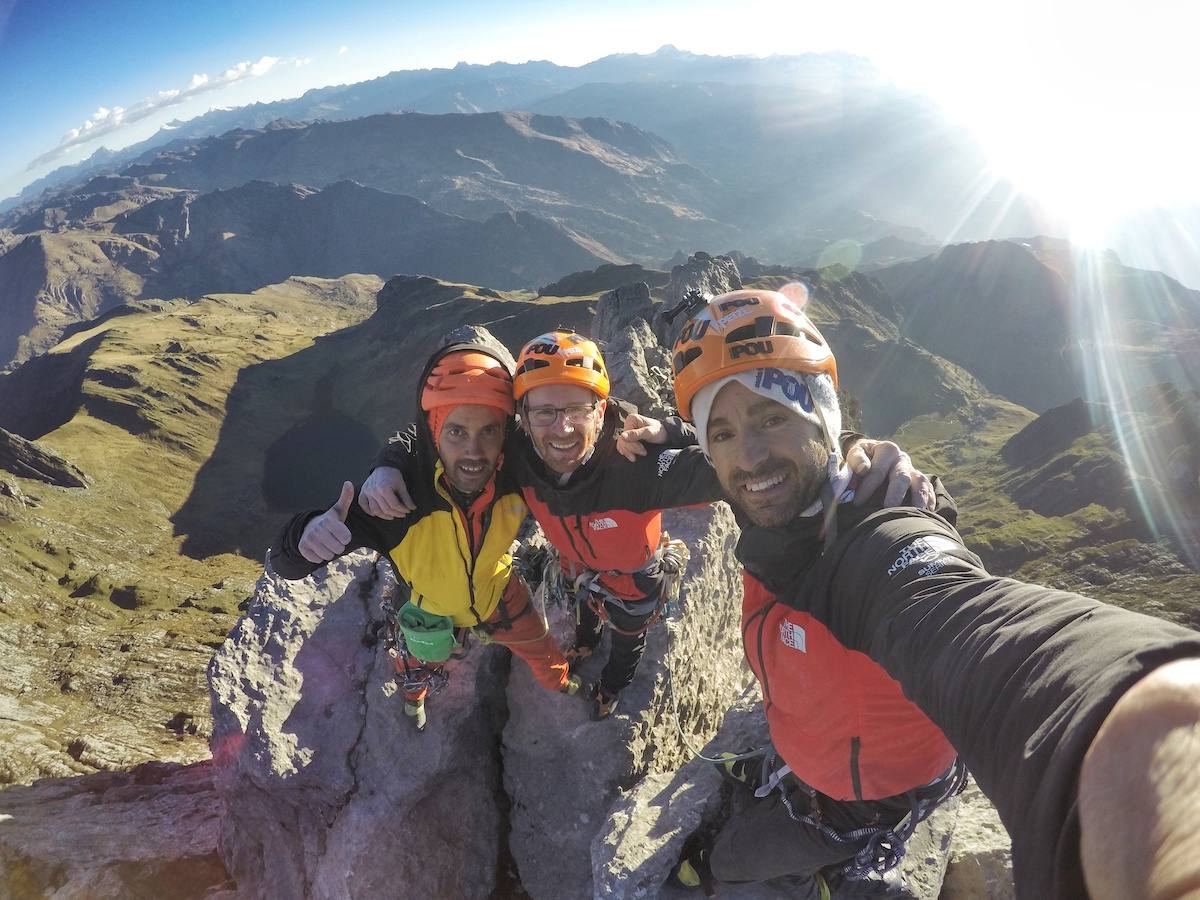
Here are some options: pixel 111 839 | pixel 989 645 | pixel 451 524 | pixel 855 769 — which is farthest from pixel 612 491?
pixel 111 839

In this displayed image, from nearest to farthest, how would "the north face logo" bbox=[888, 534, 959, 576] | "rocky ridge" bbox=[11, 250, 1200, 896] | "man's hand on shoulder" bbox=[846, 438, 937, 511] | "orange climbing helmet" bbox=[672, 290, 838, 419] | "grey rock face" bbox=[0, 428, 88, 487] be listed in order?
"the north face logo" bbox=[888, 534, 959, 576] → "man's hand on shoulder" bbox=[846, 438, 937, 511] → "orange climbing helmet" bbox=[672, 290, 838, 419] → "rocky ridge" bbox=[11, 250, 1200, 896] → "grey rock face" bbox=[0, 428, 88, 487]

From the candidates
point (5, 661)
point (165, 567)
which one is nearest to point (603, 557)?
point (5, 661)

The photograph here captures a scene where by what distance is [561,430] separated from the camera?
5.00 m

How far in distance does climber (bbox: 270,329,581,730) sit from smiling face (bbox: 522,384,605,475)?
322 millimetres

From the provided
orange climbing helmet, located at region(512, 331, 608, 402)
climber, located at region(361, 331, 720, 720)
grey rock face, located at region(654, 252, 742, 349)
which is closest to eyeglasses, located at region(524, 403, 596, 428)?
climber, located at region(361, 331, 720, 720)

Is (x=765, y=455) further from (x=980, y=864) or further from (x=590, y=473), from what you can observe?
(x=980, y=864)

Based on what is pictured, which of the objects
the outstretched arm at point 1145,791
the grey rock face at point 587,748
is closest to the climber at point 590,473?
the grey rock face at point 587,748

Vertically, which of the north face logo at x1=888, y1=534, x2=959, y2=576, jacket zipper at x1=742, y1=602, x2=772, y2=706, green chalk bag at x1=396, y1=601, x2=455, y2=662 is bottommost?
green chalk bag at x1=396, y1=601, x2=455, y2=662

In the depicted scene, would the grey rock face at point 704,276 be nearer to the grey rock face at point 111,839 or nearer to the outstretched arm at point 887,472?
the grey rock face at point 111,839

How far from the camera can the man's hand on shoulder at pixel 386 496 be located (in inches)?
192

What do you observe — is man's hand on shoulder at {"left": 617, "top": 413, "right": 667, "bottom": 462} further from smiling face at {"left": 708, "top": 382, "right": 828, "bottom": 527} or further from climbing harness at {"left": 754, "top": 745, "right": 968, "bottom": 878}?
climbing harness at {"left": 754, "top": 745, "right": 968, "bottom": 878}

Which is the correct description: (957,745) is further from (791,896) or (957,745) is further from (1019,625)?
(791,896)

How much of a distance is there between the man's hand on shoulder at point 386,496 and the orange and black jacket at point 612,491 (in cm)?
28

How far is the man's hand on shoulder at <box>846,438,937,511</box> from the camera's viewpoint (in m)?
3.20
